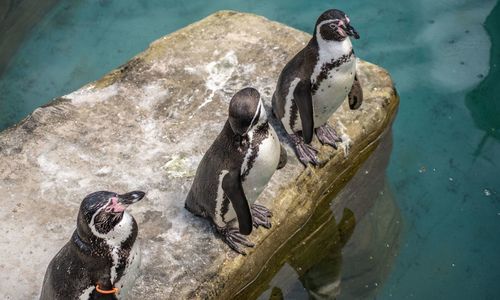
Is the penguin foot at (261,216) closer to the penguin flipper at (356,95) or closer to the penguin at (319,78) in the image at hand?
the penguin at (319,78)

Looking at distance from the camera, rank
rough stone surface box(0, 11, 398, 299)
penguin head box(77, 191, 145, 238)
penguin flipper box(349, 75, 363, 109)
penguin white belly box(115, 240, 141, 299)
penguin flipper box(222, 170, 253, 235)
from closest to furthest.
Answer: penguin head box(77, 191, 145, 238) < penguin white belly box(115, 240, 141, 299) < penguin flipper box(222, 170, 253, 235) < rough stone surface box(0, 11, 398, 299) < penguin flipper box(349, 75, 363, 109)

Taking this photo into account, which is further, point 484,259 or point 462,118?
point 462,118

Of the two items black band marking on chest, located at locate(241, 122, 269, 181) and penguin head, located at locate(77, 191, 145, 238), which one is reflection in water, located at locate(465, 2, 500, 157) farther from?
penguin head, located at locate(77, 191, 145, 238)

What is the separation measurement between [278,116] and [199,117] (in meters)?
0.46

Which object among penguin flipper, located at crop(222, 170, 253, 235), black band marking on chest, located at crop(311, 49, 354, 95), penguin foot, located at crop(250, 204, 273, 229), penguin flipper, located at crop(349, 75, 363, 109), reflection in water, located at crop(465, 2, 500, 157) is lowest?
reflection in water, located at crop(465, 2, 500, 157)

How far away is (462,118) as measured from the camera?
558 centimetres

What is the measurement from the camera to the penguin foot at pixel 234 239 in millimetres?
3684

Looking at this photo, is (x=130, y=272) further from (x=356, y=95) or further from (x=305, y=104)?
(x=356, y=95)

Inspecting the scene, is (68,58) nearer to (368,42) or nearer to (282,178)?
(368,42)

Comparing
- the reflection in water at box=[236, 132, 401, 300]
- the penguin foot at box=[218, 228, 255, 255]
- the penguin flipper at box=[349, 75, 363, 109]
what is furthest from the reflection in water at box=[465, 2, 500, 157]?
the penguin foot at box=[218, 228, 255, 255]

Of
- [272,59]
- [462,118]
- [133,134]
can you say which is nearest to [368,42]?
[462,118]

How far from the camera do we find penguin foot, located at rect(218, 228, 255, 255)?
368 centimetres

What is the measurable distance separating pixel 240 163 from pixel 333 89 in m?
0.74

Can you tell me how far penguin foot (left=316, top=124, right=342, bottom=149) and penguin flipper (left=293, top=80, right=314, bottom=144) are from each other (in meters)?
0.36
